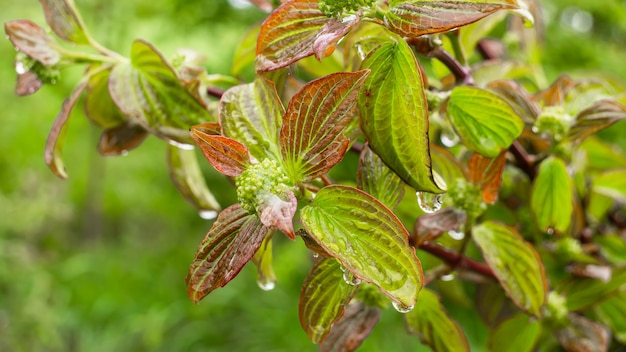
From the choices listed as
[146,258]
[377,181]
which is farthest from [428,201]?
[146,258]

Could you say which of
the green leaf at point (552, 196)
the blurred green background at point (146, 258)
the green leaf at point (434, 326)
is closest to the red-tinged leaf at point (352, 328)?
the green leaf at point (434, 326)

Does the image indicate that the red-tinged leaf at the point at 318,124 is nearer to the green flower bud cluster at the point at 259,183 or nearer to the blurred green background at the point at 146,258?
the green flower bud cluster at the point at 259,183

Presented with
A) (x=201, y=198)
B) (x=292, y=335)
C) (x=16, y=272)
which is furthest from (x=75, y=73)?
(x=201, y=198)

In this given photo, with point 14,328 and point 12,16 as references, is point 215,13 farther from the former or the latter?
point 12,16

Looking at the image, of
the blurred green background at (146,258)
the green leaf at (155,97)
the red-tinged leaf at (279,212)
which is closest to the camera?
the red-tinged leaf at (279,212)

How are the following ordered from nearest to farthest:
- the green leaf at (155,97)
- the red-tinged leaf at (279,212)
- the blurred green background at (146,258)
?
the red-tinged leaf at (279,212) → the green leaf at (155,97) → the blurred green background at (146,258)

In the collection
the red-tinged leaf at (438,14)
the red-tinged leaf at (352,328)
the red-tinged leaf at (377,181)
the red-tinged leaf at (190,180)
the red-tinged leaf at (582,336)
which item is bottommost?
the red-tinged leaf at (582,336)

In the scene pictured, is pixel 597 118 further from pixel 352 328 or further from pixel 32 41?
pixel 32 41
